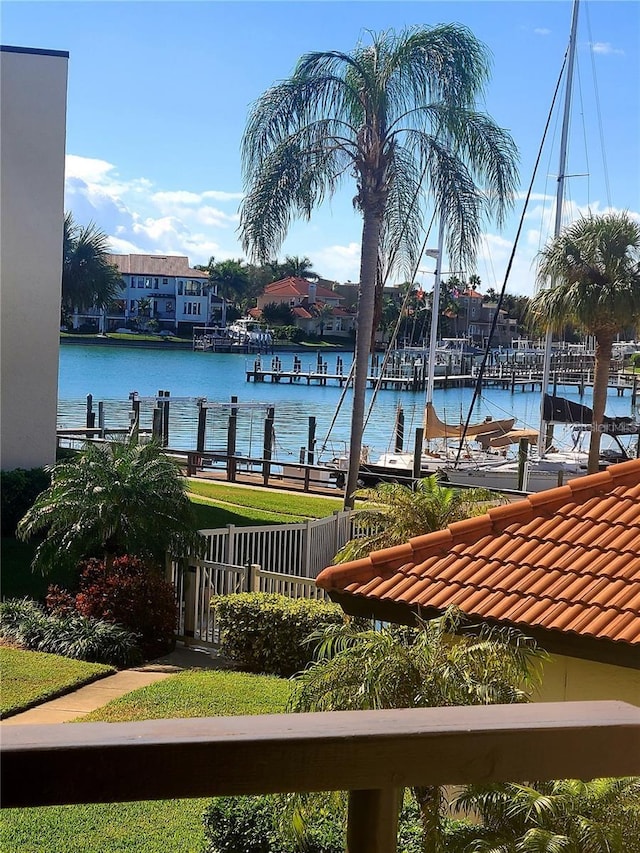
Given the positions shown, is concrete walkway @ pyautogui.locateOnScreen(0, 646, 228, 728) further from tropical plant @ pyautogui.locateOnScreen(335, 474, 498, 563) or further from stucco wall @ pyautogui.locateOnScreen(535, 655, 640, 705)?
stucco wall @ pyautogui.locateOnScreen(535, 655, 640, 705)

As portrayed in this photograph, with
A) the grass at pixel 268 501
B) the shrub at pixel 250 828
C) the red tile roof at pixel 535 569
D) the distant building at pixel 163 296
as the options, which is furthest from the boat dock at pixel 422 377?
the shrub at pixel 250 828

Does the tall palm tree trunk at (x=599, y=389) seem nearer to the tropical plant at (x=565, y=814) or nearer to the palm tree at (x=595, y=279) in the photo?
the palm tree at (x=595, y=279)

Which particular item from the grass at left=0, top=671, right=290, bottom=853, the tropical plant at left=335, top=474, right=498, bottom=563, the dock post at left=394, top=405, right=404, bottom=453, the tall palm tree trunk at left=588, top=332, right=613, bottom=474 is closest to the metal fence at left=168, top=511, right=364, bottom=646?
the tropical plant at left=335, top=474, right=498, bottom=563

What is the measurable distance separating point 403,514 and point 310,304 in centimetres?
11069

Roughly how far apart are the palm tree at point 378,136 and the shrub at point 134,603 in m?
7.49

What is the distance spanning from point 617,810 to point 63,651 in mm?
9442

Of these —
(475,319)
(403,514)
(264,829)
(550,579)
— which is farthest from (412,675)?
(475,319)

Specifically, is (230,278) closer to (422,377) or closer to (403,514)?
(422,377)

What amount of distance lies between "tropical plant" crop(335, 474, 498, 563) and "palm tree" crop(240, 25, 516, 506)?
7.44 m

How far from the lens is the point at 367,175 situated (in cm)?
2167

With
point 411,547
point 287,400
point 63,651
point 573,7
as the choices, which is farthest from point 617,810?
point 287,400

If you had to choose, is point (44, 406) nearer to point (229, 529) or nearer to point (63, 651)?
point (229, 529)

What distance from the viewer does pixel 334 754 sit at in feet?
4.74

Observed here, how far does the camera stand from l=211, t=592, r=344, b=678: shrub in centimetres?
1284
